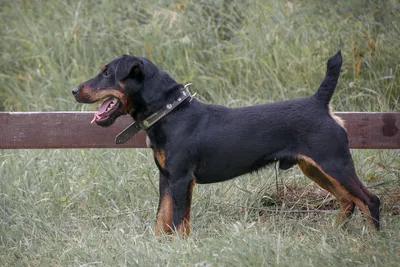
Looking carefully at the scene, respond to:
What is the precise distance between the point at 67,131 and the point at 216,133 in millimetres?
1421

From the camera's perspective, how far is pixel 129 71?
4.57 meters

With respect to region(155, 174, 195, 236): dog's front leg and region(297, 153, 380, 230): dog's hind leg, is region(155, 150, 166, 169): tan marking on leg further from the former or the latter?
region(297, 153, 380, 230): dog's hind leg

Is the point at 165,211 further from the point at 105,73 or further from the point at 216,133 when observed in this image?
the point at 105,73

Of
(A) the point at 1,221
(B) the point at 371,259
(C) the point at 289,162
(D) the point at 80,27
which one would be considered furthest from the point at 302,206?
(D) the point at 80,27

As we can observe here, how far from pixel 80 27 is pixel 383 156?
4788 mm

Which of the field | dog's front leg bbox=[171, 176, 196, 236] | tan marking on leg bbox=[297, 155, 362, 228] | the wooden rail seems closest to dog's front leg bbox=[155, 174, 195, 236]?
dog's front leg bbox=[171, 176, 196, 236]

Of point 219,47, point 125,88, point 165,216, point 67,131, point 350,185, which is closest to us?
point 350,185

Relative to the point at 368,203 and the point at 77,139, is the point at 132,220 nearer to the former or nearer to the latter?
the point at 77,139

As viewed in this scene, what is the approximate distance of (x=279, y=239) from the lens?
396 cm

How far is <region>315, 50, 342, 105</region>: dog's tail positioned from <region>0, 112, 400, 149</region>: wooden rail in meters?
0.66

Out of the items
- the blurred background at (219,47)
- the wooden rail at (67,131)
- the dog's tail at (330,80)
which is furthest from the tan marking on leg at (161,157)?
the blurred background at (219,47)

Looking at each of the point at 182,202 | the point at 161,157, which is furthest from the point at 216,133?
the point at 182,202

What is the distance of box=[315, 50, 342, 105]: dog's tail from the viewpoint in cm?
464

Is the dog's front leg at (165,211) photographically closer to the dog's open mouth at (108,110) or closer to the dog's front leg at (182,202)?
the dog's front leg at (182,202)
